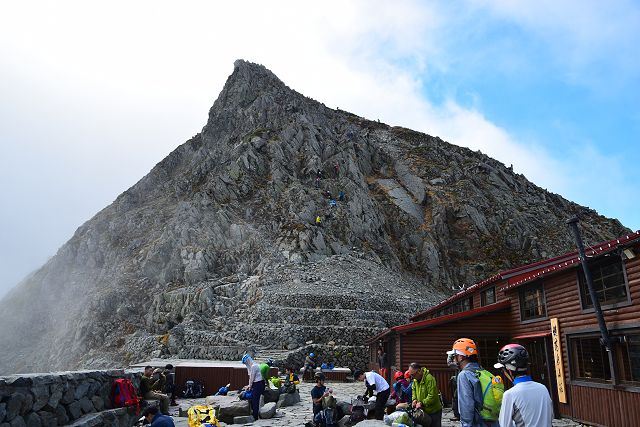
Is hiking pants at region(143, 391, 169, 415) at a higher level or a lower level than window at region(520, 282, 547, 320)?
lower

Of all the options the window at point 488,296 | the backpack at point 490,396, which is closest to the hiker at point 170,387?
the backpack at point 490,396

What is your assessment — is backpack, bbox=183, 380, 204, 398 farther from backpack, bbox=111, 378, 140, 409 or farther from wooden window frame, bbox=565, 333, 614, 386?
wooden window frame, bbox=565, 333, 614, 386

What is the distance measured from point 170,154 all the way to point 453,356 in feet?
272

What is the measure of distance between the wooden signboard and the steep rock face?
21652 millimetres

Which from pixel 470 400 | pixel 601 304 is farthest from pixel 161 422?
pixel 601 304

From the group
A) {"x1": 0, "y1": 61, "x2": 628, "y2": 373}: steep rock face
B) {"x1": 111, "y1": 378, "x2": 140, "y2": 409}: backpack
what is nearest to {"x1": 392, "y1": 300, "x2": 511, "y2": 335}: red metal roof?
{"x1": 111, "y1": 378, "x2": 140, "y2": 409}: backpack

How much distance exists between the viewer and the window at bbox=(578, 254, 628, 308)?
13.6m

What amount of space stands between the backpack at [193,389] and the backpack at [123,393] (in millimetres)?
10526

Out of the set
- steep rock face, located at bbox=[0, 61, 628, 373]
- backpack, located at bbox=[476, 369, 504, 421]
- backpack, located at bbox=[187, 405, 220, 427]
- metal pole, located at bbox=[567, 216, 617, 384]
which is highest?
steep rock face, located at bbox=[0, 61, 628, 373]

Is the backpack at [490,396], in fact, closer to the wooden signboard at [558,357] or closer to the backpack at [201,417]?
the backpack at [201,417]

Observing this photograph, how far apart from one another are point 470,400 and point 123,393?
9.53m

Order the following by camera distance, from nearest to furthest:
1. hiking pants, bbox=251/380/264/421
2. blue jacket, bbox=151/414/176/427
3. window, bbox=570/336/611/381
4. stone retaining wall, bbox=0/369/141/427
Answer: blue jacket, bbox=151/414/176/427 < stone retaining wall, bbox=0/369/141/427 < window, bbox=570/336/611/381 < hiking pants, bbox=251/380/264/421

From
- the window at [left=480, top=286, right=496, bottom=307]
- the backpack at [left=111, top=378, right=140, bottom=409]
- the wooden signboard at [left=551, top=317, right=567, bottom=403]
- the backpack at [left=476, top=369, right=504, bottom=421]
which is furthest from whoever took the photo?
the window at [left=480, top=286, right=496, bottom=307]

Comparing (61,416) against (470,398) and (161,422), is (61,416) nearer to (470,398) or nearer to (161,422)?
(161,422)
